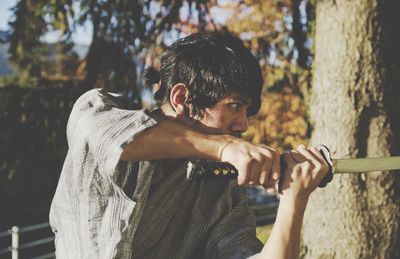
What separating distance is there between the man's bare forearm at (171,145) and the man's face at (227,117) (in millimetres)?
317

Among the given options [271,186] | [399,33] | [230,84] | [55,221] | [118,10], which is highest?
[118,10]

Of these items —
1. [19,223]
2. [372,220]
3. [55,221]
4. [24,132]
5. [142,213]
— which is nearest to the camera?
[142,213]

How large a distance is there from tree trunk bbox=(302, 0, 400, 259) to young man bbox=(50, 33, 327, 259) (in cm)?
215

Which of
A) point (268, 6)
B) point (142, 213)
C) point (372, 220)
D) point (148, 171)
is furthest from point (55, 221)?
point (268, 6)

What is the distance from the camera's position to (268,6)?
29.3 feet

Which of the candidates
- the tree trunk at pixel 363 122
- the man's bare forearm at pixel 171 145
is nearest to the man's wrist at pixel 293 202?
the man's bare forearm at pixel 171 145

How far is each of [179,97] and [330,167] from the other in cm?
66

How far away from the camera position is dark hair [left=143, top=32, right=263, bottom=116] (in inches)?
70.2

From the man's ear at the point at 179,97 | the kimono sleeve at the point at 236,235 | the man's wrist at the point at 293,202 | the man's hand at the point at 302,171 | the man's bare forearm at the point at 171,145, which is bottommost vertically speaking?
the kimono sleeve at the point at 236,235

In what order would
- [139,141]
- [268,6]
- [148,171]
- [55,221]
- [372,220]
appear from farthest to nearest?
[268,6]
[372,220]
[55,221]
[148,171]
[139,141]

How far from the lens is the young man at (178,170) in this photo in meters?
1.39

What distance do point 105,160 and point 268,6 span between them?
798cm

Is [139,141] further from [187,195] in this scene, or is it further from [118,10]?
[118,10]

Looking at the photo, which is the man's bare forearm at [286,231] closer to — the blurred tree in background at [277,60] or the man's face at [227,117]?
the man's face at [227,117]
